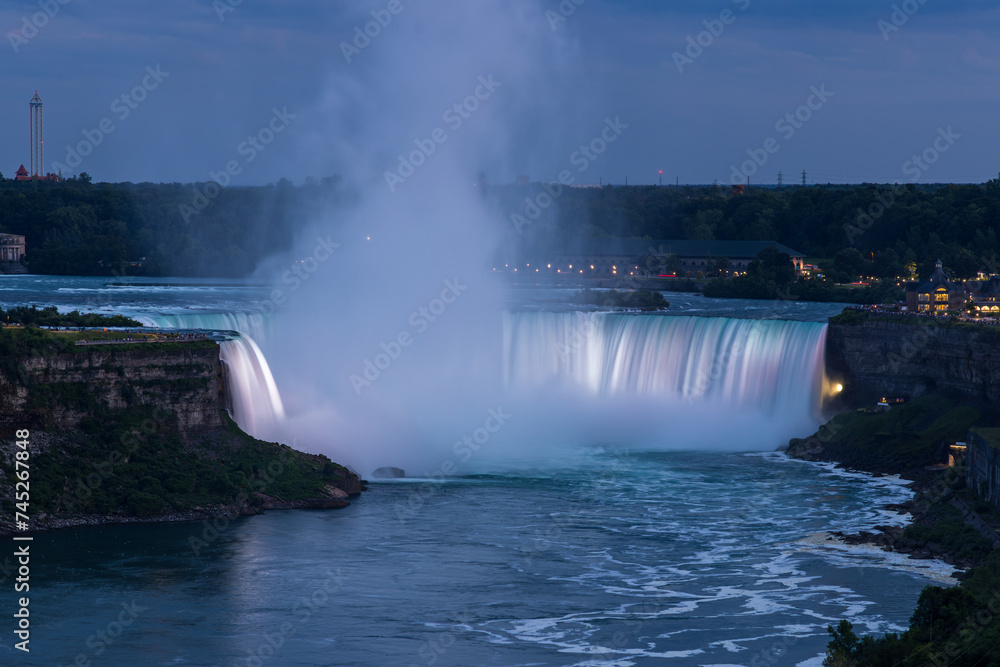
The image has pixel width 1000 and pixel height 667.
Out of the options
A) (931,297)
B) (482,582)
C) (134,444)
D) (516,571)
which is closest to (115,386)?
(134,444)

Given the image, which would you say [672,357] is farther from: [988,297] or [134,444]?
[134,444]

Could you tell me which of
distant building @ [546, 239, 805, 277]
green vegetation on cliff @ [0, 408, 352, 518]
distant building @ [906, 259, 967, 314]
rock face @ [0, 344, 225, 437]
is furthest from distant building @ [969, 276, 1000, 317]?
distant building @ [546, 239, 805, 277]

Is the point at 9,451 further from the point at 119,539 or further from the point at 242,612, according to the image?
the point at 242,612

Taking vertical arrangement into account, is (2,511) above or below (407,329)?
below

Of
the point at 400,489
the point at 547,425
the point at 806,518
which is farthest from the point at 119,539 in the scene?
the point at 547,425

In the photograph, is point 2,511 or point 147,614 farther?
point 2,511

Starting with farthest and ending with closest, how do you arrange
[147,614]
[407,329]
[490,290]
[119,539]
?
1. [490,290]
2. [407,329]
3. [119,539]
4. [147,614]

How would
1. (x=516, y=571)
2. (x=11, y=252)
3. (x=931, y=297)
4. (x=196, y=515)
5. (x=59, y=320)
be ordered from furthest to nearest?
(x=11, y=252)
(x=931, y=297)
(x=59, y=320)
(x=196, y=515)
(x=516, y=571)
